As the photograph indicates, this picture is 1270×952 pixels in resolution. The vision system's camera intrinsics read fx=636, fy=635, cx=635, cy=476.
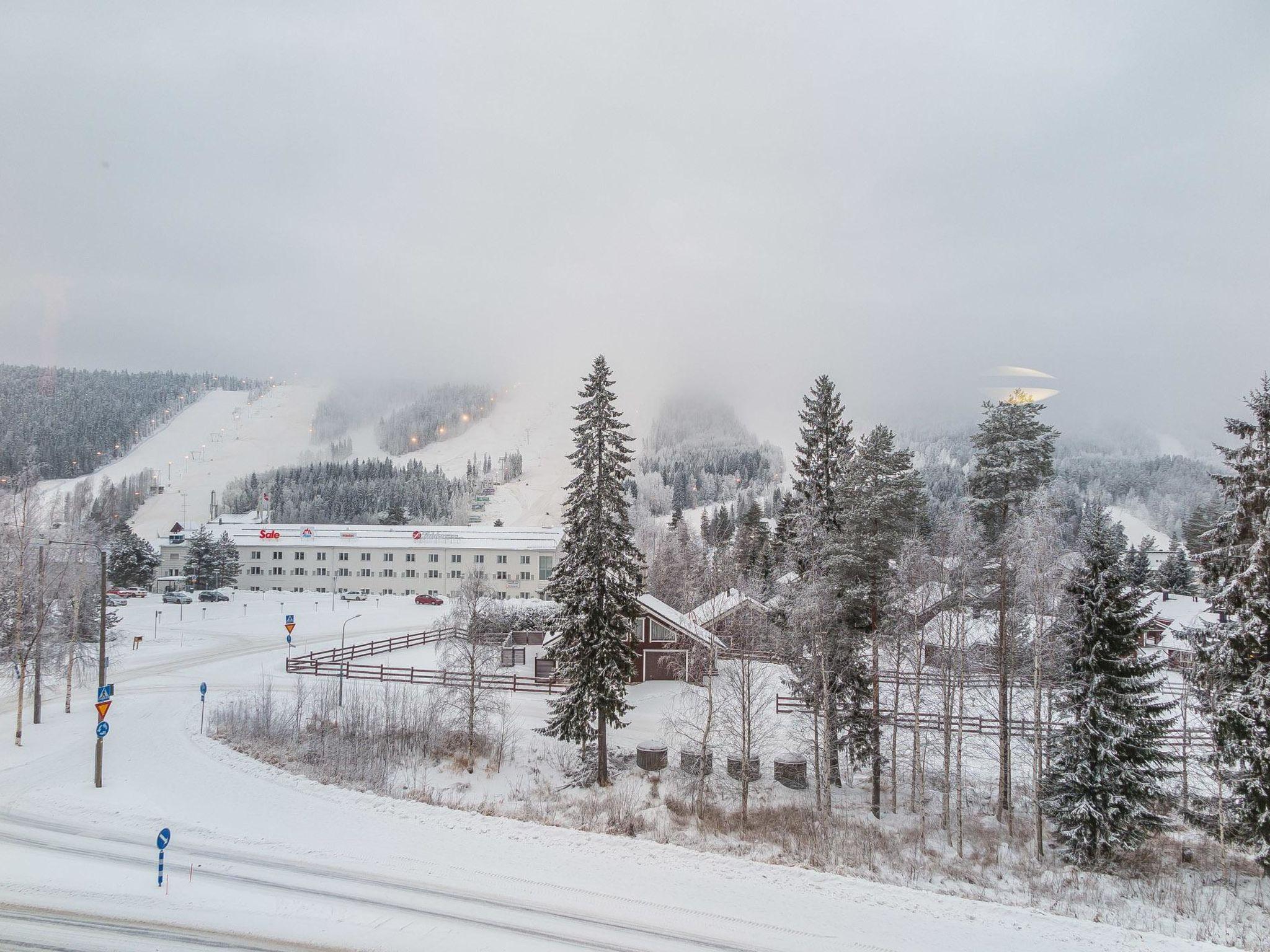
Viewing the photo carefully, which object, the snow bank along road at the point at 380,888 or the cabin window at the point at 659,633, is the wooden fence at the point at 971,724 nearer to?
the cabin window at the point at 659,633

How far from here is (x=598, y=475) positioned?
92.8 feet

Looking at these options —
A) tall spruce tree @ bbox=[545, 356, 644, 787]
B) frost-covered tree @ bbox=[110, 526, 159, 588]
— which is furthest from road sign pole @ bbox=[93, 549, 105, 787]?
frost-covered tree @ bbox=[110, 526, 159, 588]

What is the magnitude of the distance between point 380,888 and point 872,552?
2064 centimetres

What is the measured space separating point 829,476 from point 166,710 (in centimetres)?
3461

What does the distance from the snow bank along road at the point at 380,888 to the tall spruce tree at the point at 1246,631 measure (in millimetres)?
7334

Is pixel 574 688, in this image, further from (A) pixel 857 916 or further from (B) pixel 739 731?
(A) pixel 857 916

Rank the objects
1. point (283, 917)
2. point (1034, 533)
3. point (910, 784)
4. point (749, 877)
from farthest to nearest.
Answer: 1. point (910, 784)
2. point (1034, 533)
3. point (749, 877)
4. point (283, 917)

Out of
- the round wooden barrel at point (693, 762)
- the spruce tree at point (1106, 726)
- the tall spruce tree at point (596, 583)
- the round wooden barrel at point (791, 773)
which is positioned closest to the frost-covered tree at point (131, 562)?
the tall spruce tree at point (596, 583)

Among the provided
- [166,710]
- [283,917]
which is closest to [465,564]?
[166,710]

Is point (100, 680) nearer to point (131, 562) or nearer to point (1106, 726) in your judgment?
point (1106, 726)

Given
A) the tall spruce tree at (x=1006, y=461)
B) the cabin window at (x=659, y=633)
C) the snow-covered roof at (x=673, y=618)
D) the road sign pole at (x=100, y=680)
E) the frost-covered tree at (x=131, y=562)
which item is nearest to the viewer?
the road sign pole at (x=100, y=680)

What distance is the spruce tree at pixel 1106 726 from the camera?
20.7 meters

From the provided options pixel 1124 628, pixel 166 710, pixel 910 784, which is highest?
pixel 1124 628

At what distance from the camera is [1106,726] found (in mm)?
21016
